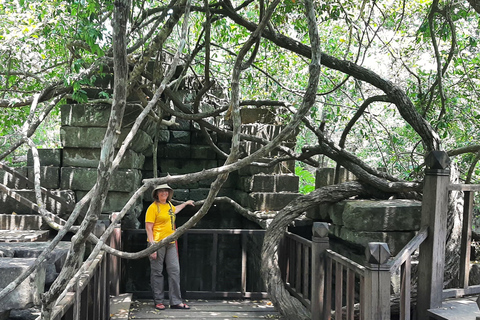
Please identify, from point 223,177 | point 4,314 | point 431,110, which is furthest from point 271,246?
point 431,110

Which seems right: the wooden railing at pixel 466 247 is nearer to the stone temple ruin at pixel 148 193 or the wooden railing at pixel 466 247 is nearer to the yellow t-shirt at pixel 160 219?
the stone temple ruin at pixel 148 193

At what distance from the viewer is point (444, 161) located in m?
3.94

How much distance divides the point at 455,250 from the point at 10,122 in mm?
6453

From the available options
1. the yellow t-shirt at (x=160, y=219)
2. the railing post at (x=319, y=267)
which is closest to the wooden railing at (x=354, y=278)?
the railing post at (x=319, y=267)

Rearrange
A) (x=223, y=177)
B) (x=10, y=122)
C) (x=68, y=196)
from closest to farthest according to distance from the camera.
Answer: (x=223, y=177) < (x=68, y=196) < (x=10, y=122)

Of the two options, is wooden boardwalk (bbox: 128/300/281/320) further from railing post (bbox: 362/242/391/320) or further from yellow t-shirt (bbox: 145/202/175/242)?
railing post (bbox: 362/242/391/320)

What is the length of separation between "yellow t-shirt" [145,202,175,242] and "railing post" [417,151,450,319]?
10.3ft

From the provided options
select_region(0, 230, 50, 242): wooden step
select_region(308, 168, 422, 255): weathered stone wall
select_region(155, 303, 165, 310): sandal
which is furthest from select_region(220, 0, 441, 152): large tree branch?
select_region(155, 303, 165, 310): sandal

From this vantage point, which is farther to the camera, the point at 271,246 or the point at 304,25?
the point at 304,25

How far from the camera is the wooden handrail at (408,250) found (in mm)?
3546

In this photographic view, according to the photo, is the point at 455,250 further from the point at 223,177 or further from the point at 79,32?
the point at 79,32

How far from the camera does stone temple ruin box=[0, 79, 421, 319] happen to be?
15.4 ft

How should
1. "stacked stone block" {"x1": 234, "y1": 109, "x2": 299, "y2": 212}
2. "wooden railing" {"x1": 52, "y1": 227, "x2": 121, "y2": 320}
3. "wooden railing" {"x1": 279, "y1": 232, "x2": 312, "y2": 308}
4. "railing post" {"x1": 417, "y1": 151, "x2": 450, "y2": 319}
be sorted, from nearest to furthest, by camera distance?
"wooden railing" {"x1": 52, "y1": 227, "x2": 121, "y2": 320}, "railing post" {"x1": 417, "y1": 151, "x2": 450, "y2": 319}, "wooden railing" {"x1": 279, "y1": 232, "x2": 312, "y2": 308}, "stacked stone block" {"x1": 234, "y1": 109, "x2": 299, "y2": 212}

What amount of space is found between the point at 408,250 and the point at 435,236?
0.41 meters
